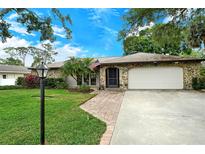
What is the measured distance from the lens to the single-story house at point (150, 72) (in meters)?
13.6

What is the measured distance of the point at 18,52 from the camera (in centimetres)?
3603

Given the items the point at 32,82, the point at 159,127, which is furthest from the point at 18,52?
the point at 159,127

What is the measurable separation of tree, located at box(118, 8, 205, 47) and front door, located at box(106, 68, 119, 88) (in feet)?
17.7

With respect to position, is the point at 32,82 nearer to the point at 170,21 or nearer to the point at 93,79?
the point at 93,79

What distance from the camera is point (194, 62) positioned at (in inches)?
531

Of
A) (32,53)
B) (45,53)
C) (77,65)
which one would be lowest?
(77,65)

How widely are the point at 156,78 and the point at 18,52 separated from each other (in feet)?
99.7

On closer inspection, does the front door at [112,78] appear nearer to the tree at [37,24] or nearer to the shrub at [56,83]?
the shrub at [56,83]

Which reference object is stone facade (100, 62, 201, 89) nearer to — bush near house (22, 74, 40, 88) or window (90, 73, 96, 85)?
window (90, 73, 96, 85)

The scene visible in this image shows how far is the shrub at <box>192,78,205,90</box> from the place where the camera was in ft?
43.3

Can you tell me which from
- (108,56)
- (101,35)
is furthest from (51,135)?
(108,56)

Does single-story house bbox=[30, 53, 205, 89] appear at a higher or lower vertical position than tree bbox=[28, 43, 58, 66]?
lower

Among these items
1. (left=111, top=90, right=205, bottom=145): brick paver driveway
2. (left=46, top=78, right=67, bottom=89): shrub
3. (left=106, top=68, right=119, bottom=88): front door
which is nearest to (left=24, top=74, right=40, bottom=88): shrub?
(left=46, top=78, right=67, bottom=89): shrub
